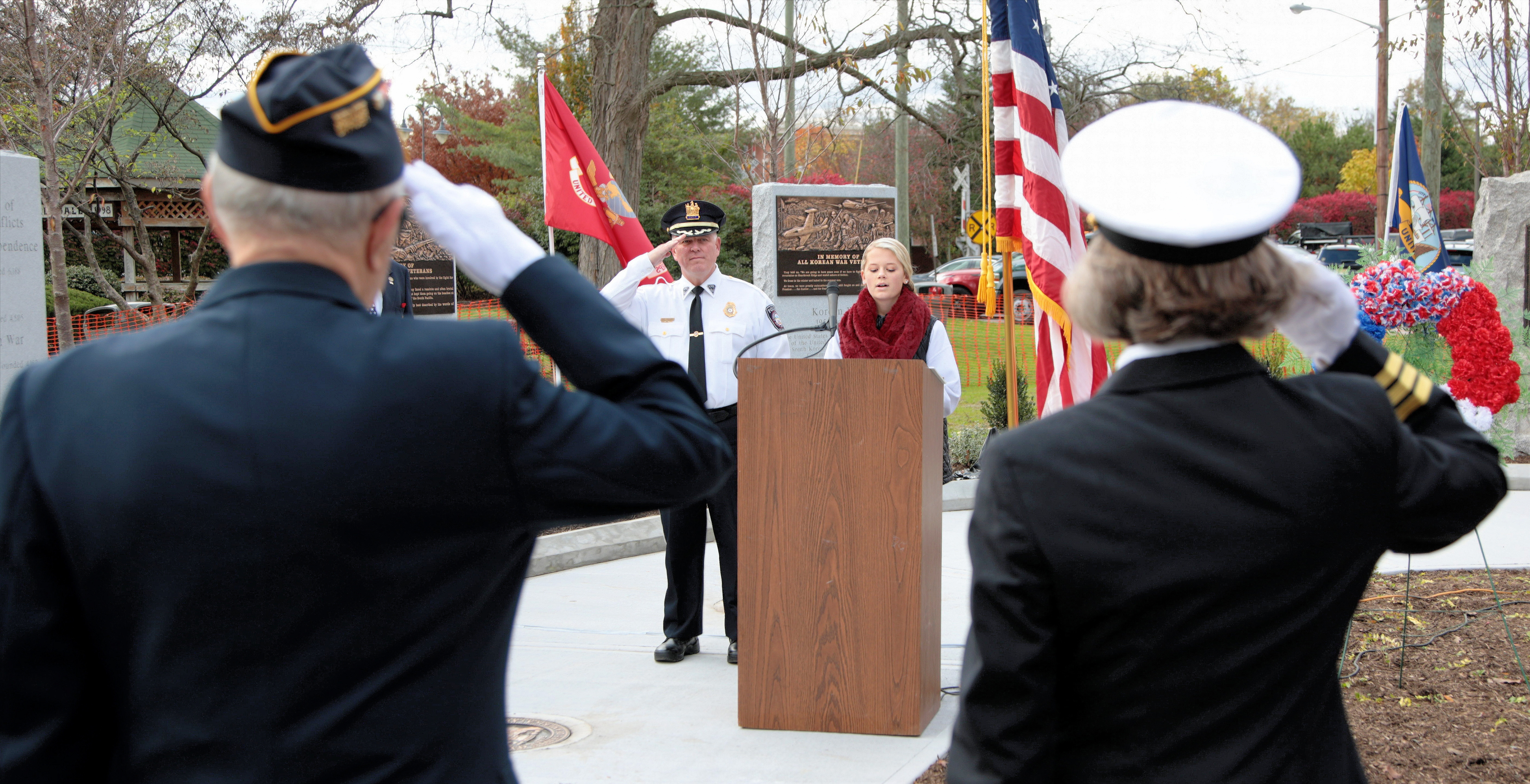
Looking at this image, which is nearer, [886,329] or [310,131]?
[310,131]

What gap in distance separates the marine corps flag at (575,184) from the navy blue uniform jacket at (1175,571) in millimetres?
6591

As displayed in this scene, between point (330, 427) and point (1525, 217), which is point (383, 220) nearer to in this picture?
point (330, 427)

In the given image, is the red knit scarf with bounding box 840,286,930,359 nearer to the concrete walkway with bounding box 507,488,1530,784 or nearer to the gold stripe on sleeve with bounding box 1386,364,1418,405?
the concrete walkway with bounding box 507,488,1530,784

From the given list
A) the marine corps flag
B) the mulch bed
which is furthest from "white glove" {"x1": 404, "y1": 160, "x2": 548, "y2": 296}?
the marine corps flag

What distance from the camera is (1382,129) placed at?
20.1 meters

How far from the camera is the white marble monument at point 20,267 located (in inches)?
221

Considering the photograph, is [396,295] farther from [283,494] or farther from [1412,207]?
[1412,207]

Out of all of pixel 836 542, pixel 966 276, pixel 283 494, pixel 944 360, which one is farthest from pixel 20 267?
pixel 966 276

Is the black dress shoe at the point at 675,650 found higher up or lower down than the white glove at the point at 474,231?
lower down

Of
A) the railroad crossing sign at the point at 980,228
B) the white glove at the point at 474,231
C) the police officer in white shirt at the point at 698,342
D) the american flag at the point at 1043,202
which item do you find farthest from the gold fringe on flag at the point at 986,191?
the white glove at the point at 474,231

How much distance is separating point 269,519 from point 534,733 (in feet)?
10.4

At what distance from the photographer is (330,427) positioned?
4.01 ft

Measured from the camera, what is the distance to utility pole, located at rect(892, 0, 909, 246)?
13086 mm

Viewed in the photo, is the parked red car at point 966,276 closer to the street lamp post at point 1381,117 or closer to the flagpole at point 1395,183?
the street lamp post at point 1381,117
